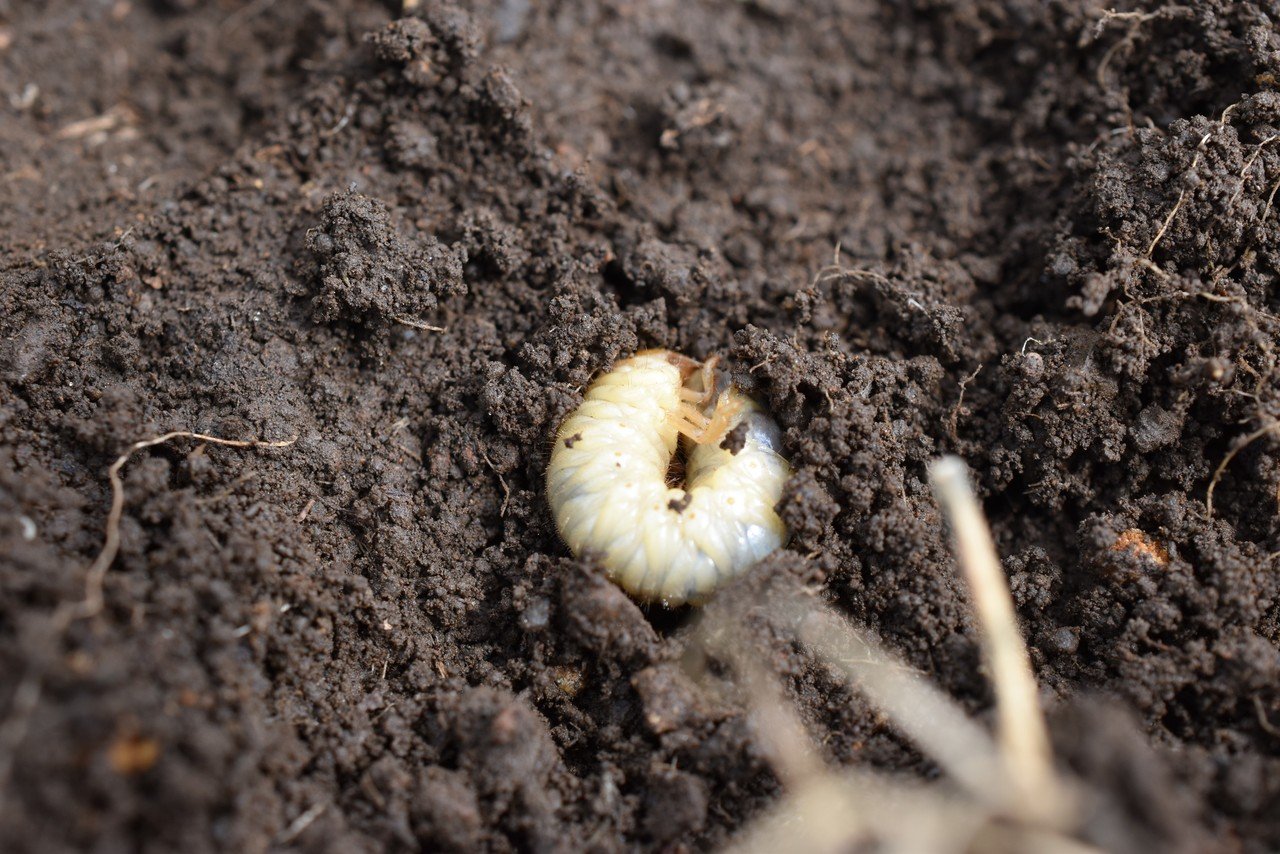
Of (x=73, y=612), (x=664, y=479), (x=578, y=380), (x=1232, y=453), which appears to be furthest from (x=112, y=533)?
(x=1232, y=453)

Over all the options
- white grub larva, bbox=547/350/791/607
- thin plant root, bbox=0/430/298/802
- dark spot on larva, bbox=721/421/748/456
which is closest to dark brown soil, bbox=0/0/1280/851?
thin plant root, bbox=0/430/298/802

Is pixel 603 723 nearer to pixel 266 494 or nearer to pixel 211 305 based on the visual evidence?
pixel 266 494

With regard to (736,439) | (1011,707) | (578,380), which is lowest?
(578,380)

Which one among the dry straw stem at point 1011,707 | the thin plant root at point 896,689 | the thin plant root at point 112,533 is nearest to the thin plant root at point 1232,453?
the dry straw stem at point 1011,707

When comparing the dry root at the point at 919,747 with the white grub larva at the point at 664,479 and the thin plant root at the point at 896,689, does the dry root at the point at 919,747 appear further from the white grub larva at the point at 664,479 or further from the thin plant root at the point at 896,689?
the white grub larva at the point at 664,479

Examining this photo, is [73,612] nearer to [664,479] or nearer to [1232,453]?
A: [664,479]

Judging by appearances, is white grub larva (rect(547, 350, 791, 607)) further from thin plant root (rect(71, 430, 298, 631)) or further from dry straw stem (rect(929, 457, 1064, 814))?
thin plant root (rect(71, 430, 298, 631))

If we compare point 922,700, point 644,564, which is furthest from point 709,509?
point 922,700
